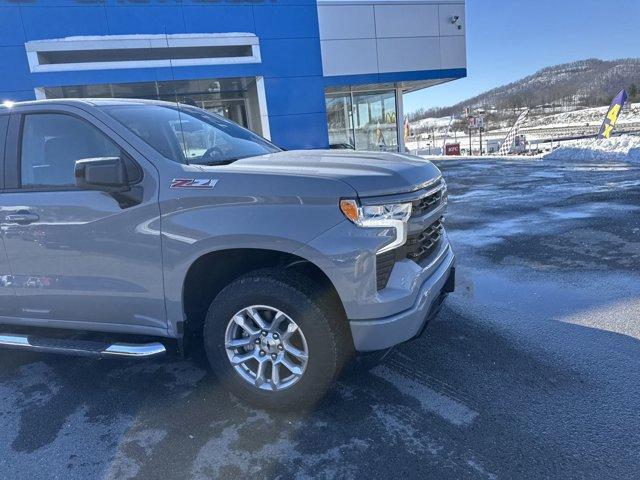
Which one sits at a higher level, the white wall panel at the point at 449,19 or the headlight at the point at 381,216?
the white wall panel at the point at 449,19

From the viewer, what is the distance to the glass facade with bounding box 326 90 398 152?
2181 centimetres

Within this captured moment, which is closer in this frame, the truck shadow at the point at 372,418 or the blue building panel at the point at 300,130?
the truck shadow at the point at 372,418

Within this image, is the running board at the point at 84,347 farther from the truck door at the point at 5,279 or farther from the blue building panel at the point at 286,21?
the blue building panel at the point at 286,21

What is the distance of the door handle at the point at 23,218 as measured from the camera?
3.31 metres

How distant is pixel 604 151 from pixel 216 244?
19930 millimetres

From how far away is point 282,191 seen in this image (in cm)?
275

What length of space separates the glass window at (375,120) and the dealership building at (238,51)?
10.2 feet

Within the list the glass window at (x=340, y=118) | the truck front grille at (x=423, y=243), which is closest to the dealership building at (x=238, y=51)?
the glass window at (x=340, y=118)

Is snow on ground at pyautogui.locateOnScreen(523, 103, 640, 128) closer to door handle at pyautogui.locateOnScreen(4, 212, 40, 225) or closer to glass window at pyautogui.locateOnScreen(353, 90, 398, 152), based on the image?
glass window at pyautogui.locateOnScreen(353, 90, 398, 152)

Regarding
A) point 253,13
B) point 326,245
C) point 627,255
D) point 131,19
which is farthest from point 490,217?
point 131,19

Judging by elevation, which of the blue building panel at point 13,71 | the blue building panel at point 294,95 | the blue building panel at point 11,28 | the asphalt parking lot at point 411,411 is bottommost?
the asphalt parking lot at point 411,411

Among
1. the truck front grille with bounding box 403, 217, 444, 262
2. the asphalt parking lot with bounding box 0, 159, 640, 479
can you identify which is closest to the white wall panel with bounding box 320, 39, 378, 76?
the asphalt parking lot with bounding box 0, 159, 640, 479

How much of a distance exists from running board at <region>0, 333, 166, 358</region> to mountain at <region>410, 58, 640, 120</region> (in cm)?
12920

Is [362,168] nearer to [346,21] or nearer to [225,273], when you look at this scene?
[225,273]
